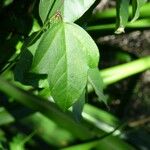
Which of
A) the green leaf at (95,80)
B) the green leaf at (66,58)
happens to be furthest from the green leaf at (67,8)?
the green leaf at (95,80)

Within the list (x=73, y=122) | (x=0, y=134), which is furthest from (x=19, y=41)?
(x=0, y=134)

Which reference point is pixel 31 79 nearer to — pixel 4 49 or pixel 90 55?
pixel 90 55

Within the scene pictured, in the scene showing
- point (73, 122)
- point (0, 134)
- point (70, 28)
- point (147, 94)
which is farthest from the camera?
point (147, 94)

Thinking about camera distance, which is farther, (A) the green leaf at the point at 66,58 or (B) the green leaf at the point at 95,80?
(B) the green leaf at the point at 95,80

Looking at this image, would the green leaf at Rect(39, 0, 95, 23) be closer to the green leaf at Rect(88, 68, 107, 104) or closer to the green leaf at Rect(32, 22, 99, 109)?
the green leaf at Rect(32, 22, 99, 109)

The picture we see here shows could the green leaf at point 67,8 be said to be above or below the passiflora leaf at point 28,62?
above

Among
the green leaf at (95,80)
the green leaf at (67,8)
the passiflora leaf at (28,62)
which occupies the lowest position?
the green leaf at (95,80)

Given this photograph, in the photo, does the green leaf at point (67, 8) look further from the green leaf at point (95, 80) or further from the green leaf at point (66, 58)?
the green leaf at point (95, 80)
